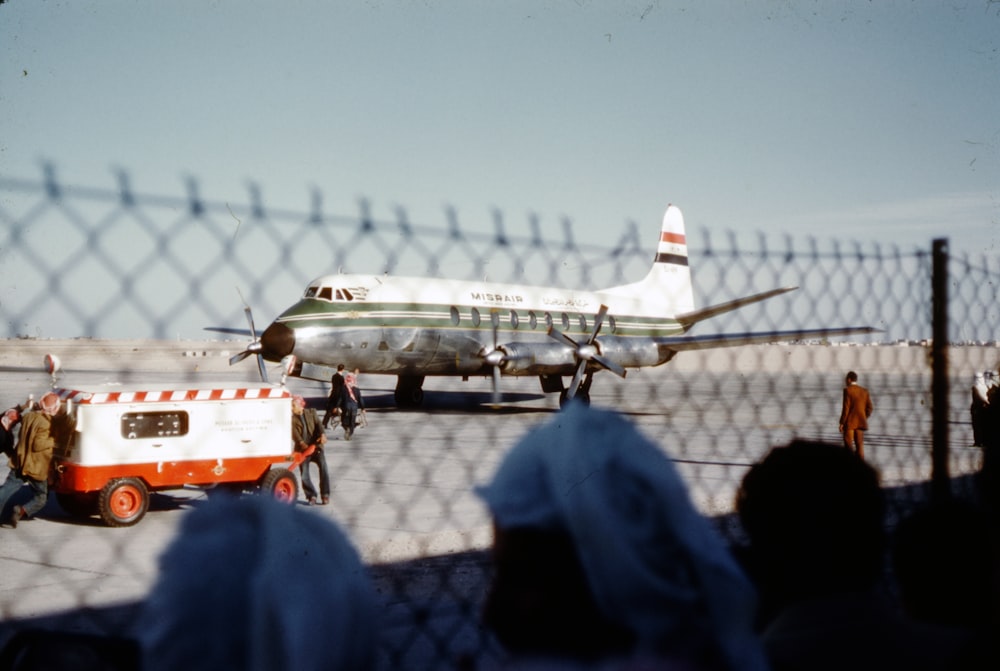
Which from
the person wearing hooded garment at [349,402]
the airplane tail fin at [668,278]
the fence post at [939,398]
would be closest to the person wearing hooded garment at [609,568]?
the fence post at [939,398]

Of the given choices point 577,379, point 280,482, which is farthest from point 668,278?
point 280,482

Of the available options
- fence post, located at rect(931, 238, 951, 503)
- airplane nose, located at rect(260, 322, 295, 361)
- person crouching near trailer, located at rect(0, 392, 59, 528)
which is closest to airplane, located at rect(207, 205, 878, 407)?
airplane nose, located at rect(260, 322, 295, 361)

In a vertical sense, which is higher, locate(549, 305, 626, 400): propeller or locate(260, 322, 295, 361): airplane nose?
locate(260, 322, 295, 361): airplane nose

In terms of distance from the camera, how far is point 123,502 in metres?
8.21

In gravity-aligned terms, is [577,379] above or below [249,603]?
below

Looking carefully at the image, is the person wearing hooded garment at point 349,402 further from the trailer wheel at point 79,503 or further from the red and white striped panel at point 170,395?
the trailer wheel at point 79,503

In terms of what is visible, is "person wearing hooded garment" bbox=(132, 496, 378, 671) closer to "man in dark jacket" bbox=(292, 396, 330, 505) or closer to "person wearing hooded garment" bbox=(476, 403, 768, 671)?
"person wearing hooded garment" bbox=(476, 403, 768, 671)

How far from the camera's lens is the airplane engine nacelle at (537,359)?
19328 millimetres

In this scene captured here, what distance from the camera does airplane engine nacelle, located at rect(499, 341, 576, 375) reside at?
761 inches

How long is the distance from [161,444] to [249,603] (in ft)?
26.6

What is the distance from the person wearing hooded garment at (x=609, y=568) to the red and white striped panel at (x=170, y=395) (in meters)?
7.78

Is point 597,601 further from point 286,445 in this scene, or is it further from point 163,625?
point 286,445

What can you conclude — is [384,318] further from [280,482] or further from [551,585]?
[551,585]

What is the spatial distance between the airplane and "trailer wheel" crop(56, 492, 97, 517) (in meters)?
5.13
